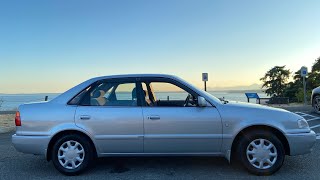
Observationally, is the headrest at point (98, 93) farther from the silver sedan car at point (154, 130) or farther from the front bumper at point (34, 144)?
the front bumper at point (34, 144)

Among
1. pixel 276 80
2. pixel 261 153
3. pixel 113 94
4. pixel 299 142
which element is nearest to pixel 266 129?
pixel 261 153

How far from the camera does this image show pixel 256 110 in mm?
5051

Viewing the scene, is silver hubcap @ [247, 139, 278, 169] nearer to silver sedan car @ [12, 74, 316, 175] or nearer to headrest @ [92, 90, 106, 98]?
silver sedan car @ [12, 74, 316, 175]

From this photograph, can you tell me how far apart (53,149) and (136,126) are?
4.54ft

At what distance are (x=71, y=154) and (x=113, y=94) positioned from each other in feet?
3.82

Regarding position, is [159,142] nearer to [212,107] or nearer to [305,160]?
[212,107]

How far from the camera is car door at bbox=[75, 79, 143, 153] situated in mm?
5062

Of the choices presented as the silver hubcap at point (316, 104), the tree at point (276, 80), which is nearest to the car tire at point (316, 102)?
the silver hubcap at point (316, 104)

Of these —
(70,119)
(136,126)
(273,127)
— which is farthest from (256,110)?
(70,119)

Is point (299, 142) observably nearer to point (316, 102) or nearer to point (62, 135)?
point (62, 135)

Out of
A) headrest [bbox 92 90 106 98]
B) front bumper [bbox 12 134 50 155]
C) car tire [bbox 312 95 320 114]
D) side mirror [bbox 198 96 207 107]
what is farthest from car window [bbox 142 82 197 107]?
car tire [bbox 312 95 320 114]

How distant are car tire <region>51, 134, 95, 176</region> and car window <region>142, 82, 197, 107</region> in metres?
1.23

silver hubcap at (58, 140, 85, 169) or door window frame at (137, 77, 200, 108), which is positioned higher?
door window frame at (137, 77, 200, 108)

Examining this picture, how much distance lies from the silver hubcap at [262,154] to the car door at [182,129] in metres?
0.52
